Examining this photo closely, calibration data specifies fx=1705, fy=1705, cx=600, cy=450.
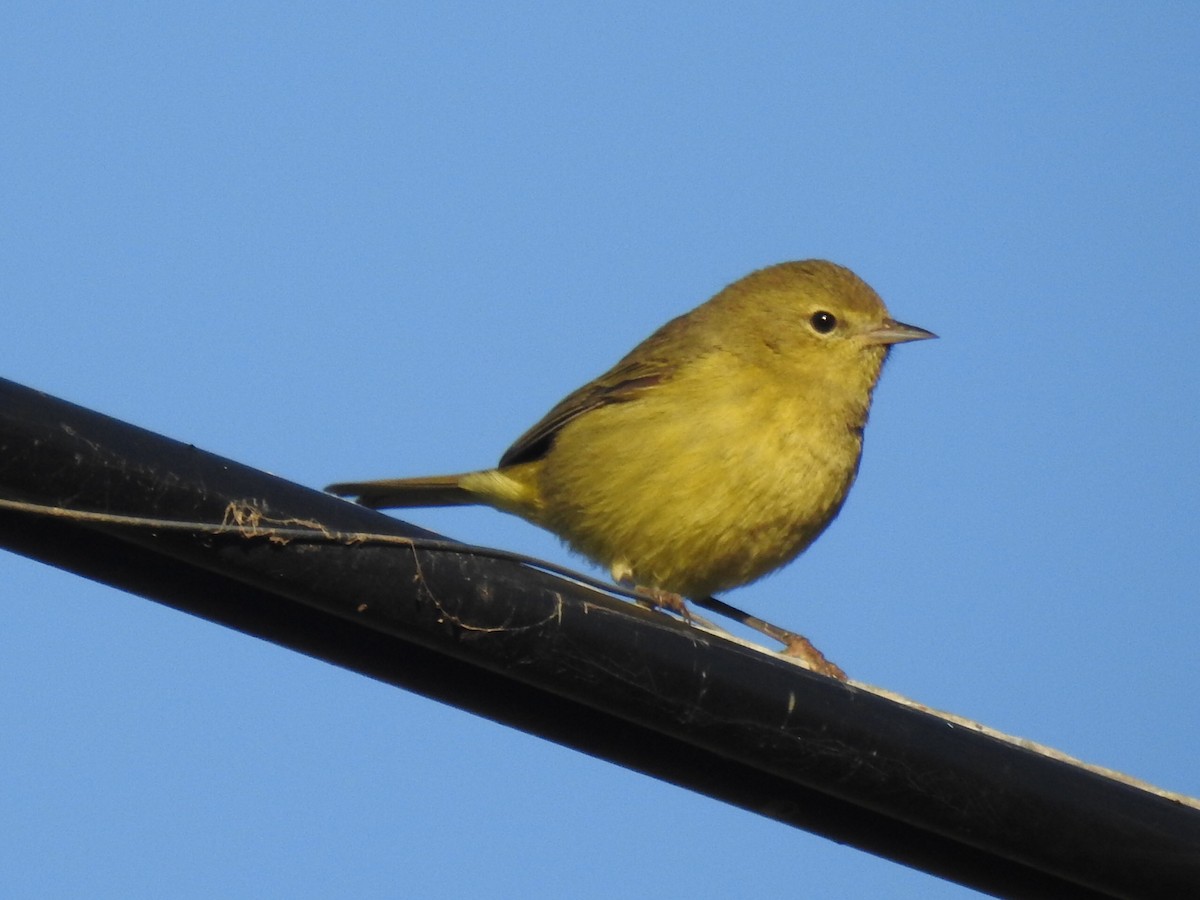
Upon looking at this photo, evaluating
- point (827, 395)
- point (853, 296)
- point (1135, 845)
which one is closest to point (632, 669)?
point (1135, 845)

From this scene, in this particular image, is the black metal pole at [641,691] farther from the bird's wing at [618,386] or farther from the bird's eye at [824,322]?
the bird's eye at [824,322]

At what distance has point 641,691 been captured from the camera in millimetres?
3863

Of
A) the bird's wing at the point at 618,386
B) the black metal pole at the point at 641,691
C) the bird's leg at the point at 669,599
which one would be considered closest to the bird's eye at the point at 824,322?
the bird's wing at the point at 618,386

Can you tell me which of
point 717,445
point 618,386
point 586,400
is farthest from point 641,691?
point 586,400

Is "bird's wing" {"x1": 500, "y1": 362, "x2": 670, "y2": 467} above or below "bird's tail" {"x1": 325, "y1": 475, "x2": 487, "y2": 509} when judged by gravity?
above

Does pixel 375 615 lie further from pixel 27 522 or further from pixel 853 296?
pixel 853 296

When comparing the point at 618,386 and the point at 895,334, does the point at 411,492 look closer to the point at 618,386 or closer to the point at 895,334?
the point at 618,386

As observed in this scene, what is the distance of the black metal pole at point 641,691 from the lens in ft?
11.6

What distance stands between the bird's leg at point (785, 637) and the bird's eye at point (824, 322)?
53.8 inches

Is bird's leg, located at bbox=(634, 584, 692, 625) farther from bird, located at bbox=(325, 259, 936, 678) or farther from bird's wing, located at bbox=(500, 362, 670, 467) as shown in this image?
bird's wing, located at bbox=(500, 362, 670, 467)

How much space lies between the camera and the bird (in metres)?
7.14

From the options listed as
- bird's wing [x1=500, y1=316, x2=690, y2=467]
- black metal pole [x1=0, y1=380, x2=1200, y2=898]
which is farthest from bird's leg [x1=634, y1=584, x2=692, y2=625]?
black metal pole [x1=0, y1=380, x2=1200, y2=898]

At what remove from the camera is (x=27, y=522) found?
3328 millimetres

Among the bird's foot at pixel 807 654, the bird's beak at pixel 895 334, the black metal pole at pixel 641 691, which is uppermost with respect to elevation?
the bird's beak at pixel 895 334
